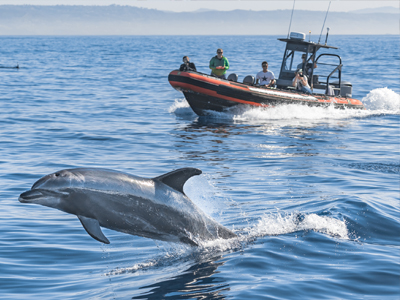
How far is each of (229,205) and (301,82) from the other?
13.1m

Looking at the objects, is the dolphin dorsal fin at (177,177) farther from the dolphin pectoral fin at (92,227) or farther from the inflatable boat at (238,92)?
the inflatable boat at (238,92)

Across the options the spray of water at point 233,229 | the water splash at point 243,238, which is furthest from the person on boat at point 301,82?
the water splash at point 243,238

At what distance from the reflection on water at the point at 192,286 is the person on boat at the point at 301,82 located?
15851mm

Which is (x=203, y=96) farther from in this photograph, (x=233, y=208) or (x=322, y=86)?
(x=233, y=208)

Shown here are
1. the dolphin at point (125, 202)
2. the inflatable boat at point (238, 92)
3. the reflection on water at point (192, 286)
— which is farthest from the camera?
the inflatable boat at point (238, 92)

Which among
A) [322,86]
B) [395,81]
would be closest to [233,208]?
[322,86]

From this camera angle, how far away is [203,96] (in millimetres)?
20828

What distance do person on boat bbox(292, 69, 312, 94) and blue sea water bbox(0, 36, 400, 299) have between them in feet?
2.79

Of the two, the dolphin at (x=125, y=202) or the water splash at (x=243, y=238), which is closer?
the dolphin at (x=125, y=202)

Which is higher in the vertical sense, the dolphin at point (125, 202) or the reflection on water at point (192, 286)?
the dolphin at point (125, 202)

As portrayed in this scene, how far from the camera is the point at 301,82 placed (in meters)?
21.8

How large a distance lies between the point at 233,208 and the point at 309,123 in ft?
39.1

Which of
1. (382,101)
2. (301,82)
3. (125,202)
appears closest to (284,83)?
(301,82)

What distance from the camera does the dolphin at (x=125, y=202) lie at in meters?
5.51
